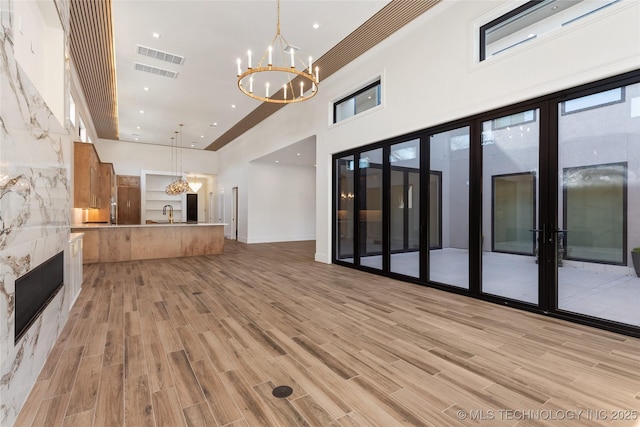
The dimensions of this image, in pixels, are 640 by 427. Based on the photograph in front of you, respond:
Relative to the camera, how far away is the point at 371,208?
6598 mm

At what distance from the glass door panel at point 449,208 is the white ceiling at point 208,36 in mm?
2481

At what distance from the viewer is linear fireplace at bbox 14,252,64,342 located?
6.86ft

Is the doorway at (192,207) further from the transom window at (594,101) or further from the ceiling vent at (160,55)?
the transom window at (594,101)

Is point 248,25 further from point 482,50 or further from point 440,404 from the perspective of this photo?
point 440,404

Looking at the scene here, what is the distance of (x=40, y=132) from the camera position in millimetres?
2572

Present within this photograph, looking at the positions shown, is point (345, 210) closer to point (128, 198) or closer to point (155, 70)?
point (155, 70)

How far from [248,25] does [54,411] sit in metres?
5.57

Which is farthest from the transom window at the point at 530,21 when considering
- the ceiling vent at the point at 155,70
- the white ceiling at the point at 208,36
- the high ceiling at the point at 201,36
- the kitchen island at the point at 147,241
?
the kitchen island at the point at 147,241

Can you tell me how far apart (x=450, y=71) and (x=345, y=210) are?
367 cm

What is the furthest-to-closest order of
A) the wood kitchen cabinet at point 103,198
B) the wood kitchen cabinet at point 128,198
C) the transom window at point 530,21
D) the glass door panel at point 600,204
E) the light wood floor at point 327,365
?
the wood kitchen cabinet at point 128,198, the wood kitchen cabinet at point 103,198, the transom window at point 530,21, the glass door panel at point 600,204, the light wood floor at point 327,365

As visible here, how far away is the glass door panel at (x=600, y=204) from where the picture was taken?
10.5ft

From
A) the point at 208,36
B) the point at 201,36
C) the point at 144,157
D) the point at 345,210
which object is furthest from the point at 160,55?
the point at 144,157

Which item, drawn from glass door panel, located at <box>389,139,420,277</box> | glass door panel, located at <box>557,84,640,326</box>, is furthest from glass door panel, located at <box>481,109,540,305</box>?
glass door panel, located at <box>389,139,420,277</box>

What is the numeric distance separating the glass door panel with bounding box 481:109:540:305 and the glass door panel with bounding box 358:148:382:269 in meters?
2.21
